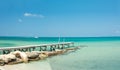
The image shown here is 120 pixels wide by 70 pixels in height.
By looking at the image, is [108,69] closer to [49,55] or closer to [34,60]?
[34,60]

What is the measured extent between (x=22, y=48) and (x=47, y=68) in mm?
11435

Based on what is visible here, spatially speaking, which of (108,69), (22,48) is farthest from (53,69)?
(22,48)

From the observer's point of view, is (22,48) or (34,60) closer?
(34,60)

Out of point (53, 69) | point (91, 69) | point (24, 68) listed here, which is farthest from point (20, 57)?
point (91, 69)

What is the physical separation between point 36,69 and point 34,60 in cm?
503

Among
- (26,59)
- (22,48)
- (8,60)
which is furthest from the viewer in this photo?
(22,48)

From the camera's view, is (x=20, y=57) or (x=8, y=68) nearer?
(x=8, y=68)

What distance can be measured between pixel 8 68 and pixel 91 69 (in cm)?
591

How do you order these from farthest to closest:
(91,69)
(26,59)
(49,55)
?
(49,55) → (26,59) → (91,69)

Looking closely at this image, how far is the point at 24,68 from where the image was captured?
17703 millimetres

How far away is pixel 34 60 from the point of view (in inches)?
869

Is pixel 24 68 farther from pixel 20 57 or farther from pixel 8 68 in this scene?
pixel 20 57

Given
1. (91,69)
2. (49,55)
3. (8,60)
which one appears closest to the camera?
(91,69)

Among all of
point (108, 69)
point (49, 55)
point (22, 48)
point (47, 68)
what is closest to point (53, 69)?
point (47, 68)
